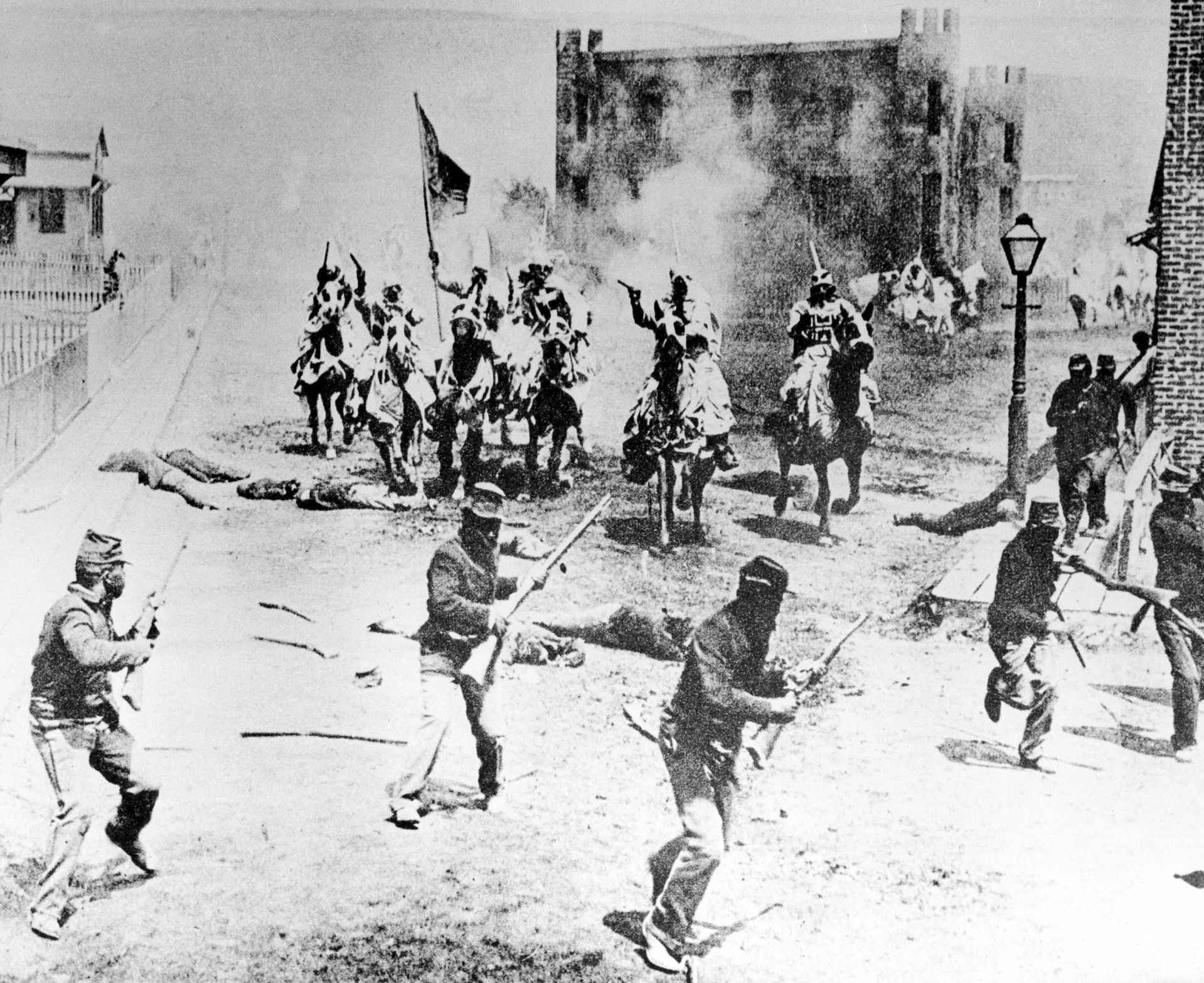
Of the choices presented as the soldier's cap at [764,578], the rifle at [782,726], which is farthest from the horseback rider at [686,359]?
the rifle at [782,726]

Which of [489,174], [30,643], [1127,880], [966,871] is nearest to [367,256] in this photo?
[489,174]

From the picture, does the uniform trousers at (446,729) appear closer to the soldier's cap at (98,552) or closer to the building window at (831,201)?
the soldier's cap at (98,552)

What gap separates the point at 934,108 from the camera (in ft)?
20.3

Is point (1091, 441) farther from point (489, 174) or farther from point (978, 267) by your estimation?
point (489, 174)

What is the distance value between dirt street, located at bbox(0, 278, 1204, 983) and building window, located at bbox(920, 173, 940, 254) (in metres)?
0.62

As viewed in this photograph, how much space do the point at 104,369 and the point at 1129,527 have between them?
5.58 meters

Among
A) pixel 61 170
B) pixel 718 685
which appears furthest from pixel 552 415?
pixel 61 170

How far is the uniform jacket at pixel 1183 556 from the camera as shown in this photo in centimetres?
617

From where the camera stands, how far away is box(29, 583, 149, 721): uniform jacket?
5.71 metres

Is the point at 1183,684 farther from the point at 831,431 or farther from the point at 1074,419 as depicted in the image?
the point at 831,431

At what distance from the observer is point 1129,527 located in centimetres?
628

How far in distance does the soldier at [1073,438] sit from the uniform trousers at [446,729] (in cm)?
312

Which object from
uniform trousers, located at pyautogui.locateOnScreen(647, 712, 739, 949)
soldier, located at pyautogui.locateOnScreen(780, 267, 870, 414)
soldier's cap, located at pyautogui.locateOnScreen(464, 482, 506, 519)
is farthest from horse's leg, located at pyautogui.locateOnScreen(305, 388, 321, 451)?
soldier, located at pyautogui.locateOnScreen(780, 267, 870, 414)

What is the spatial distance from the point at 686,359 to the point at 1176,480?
263 centimetres
